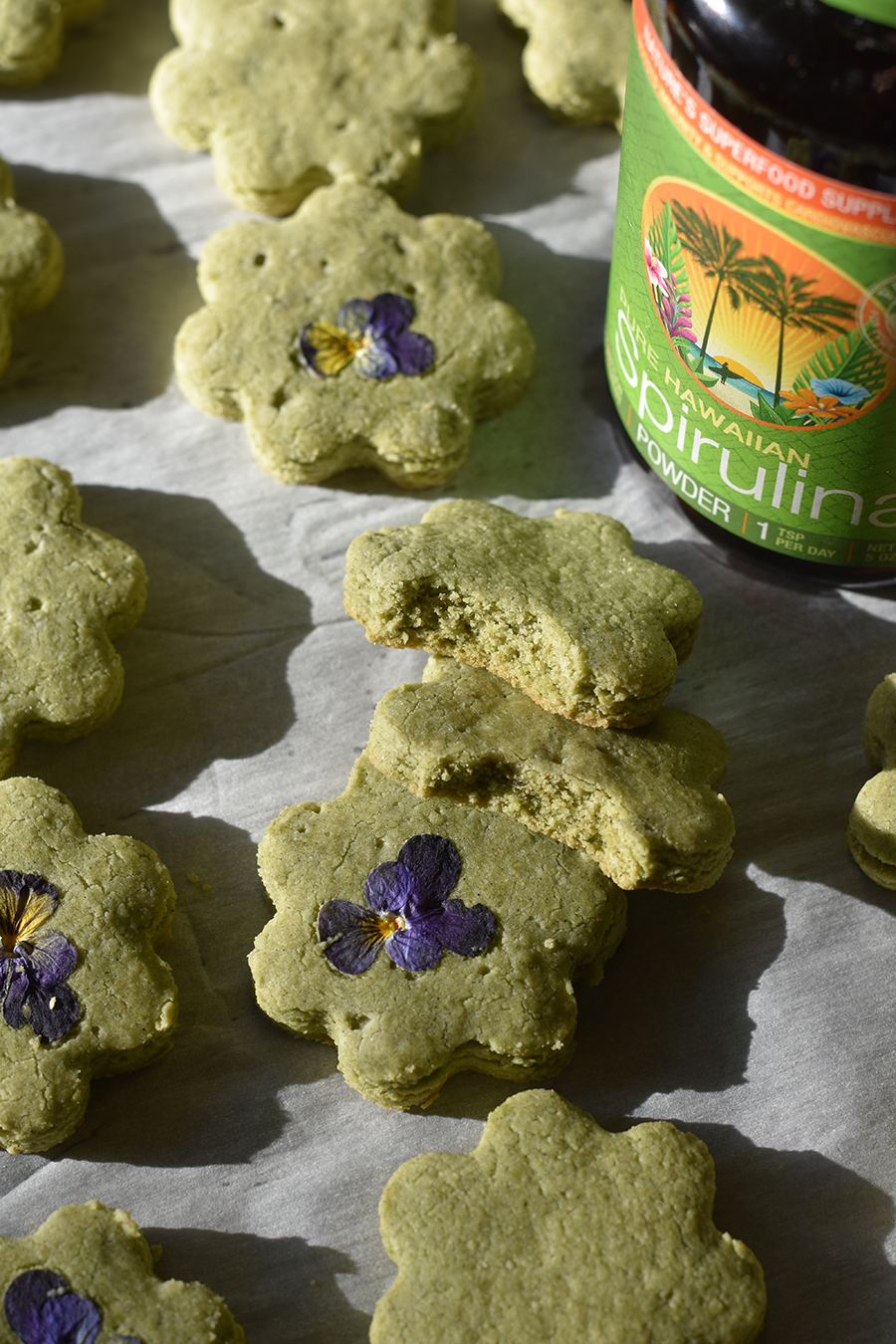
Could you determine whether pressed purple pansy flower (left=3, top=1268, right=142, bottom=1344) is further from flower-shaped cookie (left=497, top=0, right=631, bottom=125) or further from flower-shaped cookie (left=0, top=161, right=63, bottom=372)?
flower-shaped cookie (left=497, top=0, right=631, bottom=125)

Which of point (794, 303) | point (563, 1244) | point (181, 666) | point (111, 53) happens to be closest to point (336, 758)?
point (181, 666)

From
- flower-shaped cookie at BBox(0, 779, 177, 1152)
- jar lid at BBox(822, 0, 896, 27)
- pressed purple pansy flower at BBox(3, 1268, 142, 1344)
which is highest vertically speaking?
jar lid at BBox(822, 0, 896, 27)

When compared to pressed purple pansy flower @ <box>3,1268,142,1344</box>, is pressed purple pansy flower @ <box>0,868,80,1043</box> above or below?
above

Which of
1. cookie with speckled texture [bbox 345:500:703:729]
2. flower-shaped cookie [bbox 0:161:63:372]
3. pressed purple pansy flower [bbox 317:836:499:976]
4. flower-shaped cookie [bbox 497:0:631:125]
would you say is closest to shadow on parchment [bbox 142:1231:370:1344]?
pressed purple pansy flower [bbox 317:836:499:976]

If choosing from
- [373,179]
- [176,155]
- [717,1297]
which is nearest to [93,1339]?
[717,1297]

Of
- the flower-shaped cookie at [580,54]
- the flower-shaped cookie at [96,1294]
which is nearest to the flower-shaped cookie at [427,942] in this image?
the flower-shaped cookie at [96,1294]

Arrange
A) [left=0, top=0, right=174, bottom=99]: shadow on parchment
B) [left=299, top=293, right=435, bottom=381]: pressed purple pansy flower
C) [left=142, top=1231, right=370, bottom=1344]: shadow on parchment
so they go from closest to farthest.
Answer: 1. [left=142, top=1231, right=370, bottom=1344]: shadow on parchment
2. [left=299, top=293, right=435, bottom=381]: pressed purple pansy flower
3. [left=0, top=0, right=174, bottom=99]: shadow on parchment

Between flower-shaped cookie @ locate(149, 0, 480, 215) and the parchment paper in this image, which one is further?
flower-shaped cookie @ locate(149, 0, 480, 215)

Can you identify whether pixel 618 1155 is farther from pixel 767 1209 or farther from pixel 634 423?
pixel 634 423

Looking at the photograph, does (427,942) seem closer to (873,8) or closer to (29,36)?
(873,8)
